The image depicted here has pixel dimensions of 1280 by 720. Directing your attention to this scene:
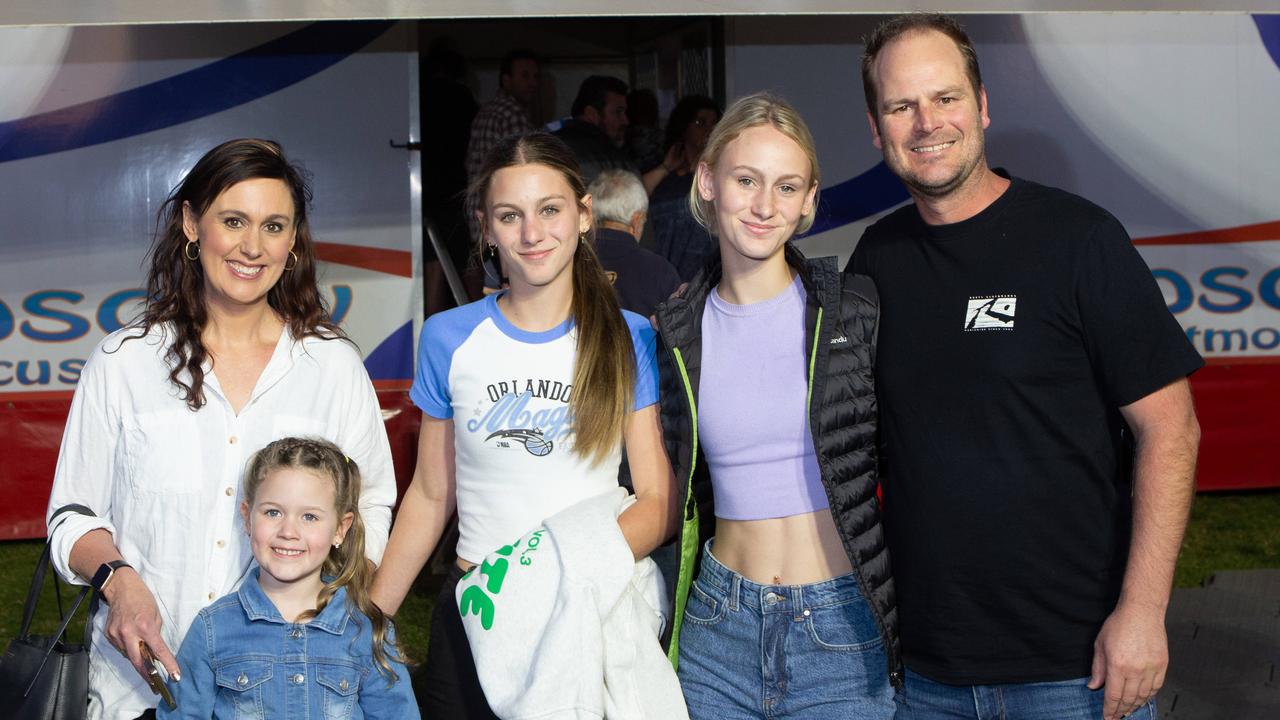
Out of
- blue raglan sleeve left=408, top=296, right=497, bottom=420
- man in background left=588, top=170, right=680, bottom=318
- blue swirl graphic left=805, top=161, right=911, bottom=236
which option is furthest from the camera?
blue swirl graphic left=805, top=161, right=911, bottom=236

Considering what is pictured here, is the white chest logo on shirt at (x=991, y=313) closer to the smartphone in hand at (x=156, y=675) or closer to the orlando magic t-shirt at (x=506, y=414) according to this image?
the orlando magic t-shirt at (x=506, y=414)

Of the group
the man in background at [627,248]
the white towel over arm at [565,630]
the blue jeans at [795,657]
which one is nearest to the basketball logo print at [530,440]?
the white towel over arm at [565,630]

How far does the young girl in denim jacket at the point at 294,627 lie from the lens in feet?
6.72

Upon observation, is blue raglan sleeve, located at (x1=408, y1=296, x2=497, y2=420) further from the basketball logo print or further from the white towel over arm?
the white towel over arm

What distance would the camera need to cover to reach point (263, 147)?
224 cm

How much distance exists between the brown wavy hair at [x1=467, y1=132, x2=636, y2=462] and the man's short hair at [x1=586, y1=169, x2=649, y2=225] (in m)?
1.80

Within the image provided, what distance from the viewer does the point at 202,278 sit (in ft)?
7.44

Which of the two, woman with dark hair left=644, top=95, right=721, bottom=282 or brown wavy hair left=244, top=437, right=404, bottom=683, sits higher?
woman with dark hair left=644, top=95, right=721, bottom=282

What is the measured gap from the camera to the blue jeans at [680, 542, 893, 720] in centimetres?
201

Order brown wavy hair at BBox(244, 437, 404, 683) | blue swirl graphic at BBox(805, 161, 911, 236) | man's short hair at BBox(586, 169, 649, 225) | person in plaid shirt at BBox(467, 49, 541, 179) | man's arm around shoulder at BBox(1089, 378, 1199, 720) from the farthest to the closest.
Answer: person in plaid shirt at BBox(467, 49, 541, 179), blue swirl graphic at BBox(805, 161, 911, 236), man's short hair at BBox(586, 169, 649, 225), brown wavy hair at BBox(244, 437, 404, 683), man's arm around shoulder at BBox(1089, 378, 1199, 720)

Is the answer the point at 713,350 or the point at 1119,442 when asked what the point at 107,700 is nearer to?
the point at 713,350

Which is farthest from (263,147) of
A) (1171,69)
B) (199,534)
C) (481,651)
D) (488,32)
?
(488,32)

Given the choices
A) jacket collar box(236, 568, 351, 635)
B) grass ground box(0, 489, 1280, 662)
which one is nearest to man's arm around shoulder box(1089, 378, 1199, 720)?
jacket collar box(236, 568, 351, 635)

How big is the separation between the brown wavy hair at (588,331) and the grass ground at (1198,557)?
240cm
